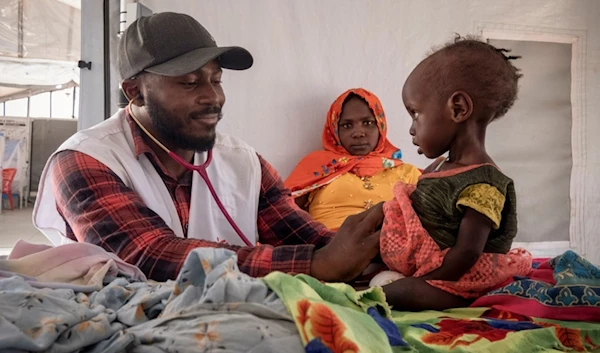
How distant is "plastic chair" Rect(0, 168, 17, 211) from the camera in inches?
114

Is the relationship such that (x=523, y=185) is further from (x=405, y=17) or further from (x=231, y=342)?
(x=231, y=342)

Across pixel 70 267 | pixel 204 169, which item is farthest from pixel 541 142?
pixel 70 267

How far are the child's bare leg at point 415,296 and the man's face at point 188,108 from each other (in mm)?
851

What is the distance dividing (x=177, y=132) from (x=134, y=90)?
9.6 inches

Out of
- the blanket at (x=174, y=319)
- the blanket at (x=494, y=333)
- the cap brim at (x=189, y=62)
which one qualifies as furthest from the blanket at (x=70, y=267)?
the cap brim at (x=189, y=62)

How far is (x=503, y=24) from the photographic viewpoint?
3.78m

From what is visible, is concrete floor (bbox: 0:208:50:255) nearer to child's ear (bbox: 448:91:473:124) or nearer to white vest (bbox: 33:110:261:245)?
white vest (bbox: 33:110:261:245)

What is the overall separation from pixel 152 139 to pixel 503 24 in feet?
8.69

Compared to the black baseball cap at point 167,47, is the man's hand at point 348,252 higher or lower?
lower

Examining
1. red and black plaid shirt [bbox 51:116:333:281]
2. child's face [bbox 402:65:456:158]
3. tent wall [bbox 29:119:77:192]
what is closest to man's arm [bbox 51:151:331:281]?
red and black plaid shirt [bbox 51:116:333:281]

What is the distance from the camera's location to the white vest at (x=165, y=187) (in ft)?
5.89

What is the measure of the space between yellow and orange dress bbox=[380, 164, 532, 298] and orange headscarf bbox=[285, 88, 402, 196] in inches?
71.4

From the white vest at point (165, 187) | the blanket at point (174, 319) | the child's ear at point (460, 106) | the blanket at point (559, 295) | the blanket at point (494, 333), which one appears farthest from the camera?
the white vest at point (165, 187)

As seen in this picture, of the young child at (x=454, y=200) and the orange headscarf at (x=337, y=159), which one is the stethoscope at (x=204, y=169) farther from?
the orange headscarf at (x=337, y=159)
